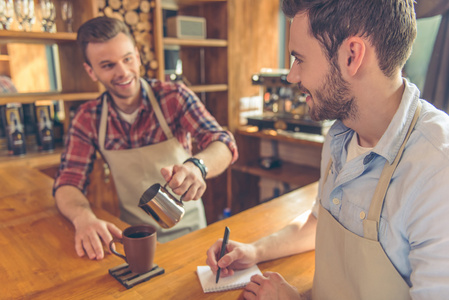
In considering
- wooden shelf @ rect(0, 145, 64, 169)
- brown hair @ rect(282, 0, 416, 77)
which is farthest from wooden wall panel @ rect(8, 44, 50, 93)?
brown hair @ rect(282, 0, 416, 77)

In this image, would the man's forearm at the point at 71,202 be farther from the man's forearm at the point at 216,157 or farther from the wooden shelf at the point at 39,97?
the wooden shelf at the point at 39,97

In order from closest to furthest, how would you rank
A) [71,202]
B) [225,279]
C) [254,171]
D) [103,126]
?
[225,279], [71,202], [103,126], [254,171]

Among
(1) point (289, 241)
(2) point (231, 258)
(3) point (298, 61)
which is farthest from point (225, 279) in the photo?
(3) point (298, 61)

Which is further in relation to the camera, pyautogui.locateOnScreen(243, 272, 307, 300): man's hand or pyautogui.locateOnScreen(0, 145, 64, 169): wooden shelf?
→ pyautogui.locateOnScreen(0, 145, 64, 169): wooden shelf

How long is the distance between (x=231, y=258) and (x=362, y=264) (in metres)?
0.37

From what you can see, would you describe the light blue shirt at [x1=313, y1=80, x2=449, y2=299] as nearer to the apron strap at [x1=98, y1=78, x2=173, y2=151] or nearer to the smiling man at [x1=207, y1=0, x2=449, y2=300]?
the smiling man at [x1=207, y1=0, x2=449, y2=300]

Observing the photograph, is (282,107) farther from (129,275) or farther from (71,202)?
(129,275)

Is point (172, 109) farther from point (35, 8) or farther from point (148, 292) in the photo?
point (35, 8)

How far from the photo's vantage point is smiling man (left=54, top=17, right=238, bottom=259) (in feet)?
5.50

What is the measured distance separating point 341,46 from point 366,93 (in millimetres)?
122

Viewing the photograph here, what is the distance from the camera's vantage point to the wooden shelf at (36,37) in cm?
216

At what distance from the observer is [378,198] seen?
2.64 feet

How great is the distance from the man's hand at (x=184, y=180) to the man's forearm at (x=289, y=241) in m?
0.25

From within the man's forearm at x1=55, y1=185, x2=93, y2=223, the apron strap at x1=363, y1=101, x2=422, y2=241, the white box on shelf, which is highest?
the white box on shelf
